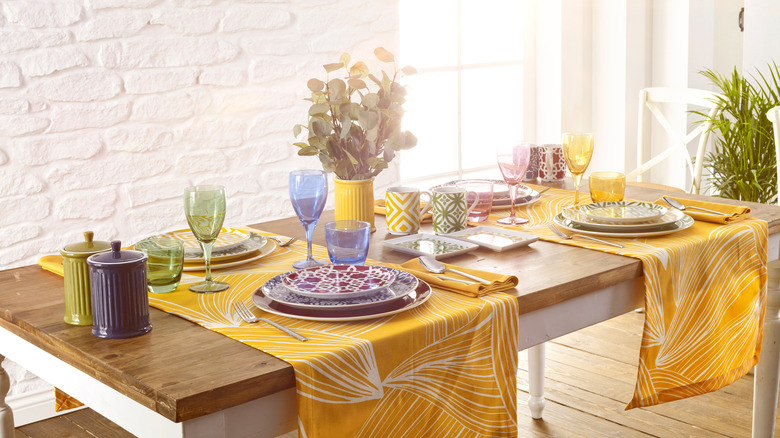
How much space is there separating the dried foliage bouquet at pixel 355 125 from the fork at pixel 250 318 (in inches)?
16.5

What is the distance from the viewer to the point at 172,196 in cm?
266

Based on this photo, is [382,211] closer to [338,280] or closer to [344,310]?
[338,280]

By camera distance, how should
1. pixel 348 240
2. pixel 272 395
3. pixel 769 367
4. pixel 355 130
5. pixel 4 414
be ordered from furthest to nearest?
1. pixel 769 367
2. pixel 355 130
3. pixel 4 414
4. pixel 348 240
5. pixel 272 395

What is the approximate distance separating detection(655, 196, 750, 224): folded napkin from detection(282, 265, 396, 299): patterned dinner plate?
31.2 inches

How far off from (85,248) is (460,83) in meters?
2.50

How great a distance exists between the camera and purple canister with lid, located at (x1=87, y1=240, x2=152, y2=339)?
1.16 metres

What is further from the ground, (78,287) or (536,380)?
(78,287)

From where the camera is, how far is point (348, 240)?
1.45m

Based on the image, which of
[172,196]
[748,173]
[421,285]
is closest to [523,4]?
[748,173]

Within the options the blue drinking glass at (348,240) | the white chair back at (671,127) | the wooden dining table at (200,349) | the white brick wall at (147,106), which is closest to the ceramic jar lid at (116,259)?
the wooden dining table at (200,349)

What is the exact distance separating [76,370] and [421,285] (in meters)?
0.52

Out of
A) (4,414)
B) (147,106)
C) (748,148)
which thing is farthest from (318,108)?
(748,148)

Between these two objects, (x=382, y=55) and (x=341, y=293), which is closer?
(x=341, y=293)

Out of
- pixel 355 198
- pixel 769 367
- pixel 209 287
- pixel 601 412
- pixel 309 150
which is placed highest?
pixel 309 150
